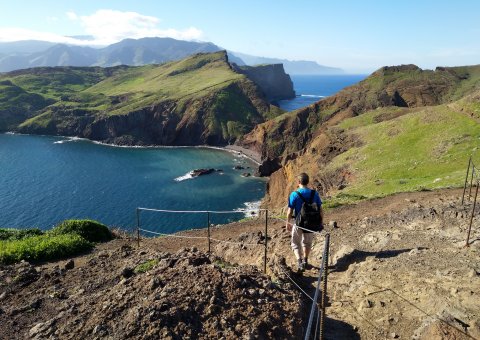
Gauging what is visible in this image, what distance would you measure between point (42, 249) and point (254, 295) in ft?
40.6

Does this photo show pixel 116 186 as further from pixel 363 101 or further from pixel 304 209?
pixel 304 209

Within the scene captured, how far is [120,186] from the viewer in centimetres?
8300

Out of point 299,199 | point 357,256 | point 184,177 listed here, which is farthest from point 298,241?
point 184,177

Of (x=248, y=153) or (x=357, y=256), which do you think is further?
(x=248, y=153)

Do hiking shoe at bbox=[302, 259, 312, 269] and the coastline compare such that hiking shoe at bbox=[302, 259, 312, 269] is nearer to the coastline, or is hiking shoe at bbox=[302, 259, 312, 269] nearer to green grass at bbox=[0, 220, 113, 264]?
green grass at bbox=[0, 220, 113, 264]

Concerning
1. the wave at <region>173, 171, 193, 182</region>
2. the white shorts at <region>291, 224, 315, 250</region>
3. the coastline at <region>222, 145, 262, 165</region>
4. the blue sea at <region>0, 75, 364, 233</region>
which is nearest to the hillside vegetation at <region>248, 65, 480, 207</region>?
the coastline at <region>222, 145, 262, 165</region>

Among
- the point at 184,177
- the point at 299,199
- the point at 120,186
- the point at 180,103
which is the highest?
the point at 180,103

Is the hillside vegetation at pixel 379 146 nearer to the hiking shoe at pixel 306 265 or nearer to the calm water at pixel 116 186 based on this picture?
the calm water at pixel 116 186

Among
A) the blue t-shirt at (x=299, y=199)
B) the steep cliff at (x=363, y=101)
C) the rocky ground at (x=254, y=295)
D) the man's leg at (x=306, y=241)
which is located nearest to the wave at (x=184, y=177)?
the steep cliff at (x=363, y=101)

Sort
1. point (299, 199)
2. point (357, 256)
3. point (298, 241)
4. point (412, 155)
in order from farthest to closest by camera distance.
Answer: point (412, 155) < point (357, 256) < point (298, 241) < point (299, 199)

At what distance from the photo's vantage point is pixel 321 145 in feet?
200

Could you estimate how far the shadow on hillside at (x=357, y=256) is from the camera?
13.1 meters

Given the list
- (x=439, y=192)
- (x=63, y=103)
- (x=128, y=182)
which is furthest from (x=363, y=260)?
(x=63, y=103)

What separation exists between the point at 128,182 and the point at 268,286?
81.3 meters
